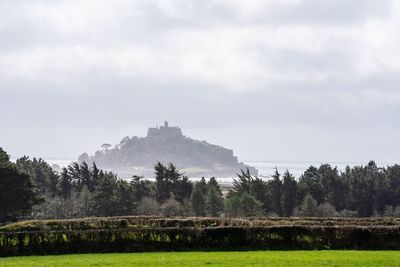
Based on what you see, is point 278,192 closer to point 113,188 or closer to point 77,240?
point 113,188

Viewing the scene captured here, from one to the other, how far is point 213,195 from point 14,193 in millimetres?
28949

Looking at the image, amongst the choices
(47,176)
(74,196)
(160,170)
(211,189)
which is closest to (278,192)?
(211,189)

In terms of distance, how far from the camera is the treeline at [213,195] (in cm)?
7631

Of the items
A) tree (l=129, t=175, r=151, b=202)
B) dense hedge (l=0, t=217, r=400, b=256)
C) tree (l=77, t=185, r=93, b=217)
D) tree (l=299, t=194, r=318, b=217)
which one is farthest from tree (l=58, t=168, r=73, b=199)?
dense hedge (l=0, t=217, r=400, b=256)

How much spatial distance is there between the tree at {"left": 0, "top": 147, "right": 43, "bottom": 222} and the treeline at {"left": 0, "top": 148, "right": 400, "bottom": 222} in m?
12.0

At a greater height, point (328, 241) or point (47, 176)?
point (47, 176)

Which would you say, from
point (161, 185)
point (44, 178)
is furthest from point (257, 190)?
point (44, 178)

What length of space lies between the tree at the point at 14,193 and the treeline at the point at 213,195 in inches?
473

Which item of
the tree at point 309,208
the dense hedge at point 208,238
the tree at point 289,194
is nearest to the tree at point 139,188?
the tree at point 289,194

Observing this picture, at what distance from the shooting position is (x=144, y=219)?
152ft

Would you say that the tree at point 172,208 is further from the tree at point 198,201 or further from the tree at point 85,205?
the tree at point 85,205

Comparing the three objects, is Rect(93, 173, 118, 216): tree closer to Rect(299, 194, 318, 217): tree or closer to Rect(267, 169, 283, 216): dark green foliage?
Rect(267, 169, 283, 216): dark green foliage

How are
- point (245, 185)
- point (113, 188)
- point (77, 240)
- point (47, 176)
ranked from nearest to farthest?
1. point (77, 240)
2. point (113, 188)
3. point (245, 185)
4. point (47, 176)

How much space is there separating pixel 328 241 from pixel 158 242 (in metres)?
9.45
